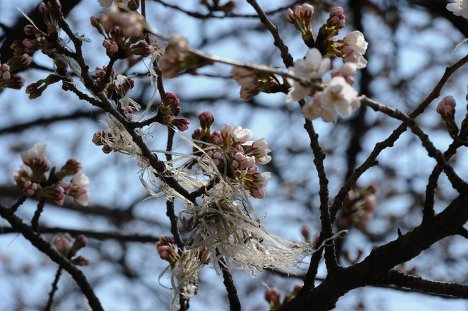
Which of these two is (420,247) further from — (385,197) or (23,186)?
A: (385,197)

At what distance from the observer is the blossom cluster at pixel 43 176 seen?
2254 mm

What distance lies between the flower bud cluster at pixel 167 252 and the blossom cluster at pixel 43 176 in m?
0.47

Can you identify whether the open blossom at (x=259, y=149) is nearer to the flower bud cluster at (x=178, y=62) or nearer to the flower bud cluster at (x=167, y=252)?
the flower bud cluster at (x=167, y=252)

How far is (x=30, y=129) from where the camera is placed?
5227mm

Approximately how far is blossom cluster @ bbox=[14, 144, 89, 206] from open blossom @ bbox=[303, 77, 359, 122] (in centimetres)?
129

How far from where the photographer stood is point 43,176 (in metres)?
2.37

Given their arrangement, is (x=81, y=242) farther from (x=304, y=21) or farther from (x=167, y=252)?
(x=304, y=21)

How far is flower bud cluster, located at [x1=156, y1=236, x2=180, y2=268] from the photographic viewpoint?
1.99 meters

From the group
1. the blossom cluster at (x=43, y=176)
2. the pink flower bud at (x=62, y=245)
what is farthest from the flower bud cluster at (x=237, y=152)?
the pink flower bud at (x=62, y=245)

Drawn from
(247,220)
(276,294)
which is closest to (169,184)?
(247,220)

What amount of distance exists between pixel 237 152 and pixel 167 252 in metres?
0.42

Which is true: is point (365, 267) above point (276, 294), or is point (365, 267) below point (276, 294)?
below

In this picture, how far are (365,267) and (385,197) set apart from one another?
475 centimetres

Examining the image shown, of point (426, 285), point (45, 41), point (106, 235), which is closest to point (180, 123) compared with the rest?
point (45, 41)
